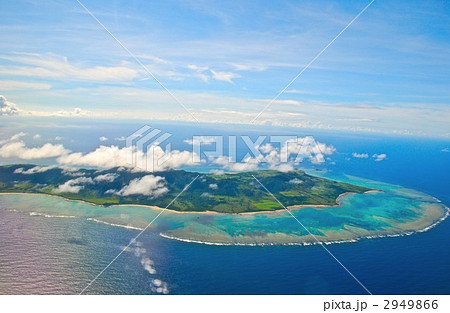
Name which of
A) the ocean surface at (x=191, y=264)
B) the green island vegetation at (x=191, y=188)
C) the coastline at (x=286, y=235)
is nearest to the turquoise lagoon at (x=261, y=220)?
the coastline at (x=286, y=235)

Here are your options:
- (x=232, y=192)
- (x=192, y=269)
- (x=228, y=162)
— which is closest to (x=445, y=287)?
(x=192, y=269)

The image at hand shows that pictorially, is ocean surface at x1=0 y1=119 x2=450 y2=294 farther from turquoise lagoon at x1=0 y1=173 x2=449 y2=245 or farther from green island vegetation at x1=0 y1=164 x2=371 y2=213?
green island vegetation at x1=0 y1=164 x2=371 y2=213

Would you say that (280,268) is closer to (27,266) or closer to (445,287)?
(445,287)

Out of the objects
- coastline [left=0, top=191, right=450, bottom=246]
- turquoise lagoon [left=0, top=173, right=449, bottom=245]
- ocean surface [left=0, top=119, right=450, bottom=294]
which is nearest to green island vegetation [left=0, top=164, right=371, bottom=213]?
turquoise lagoon [left=0, top=173, right=449, bottom=245]

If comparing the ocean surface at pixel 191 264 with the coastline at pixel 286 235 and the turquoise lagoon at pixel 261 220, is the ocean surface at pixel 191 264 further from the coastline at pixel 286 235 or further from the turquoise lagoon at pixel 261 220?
the turquoise lagoon at pixel 261 220

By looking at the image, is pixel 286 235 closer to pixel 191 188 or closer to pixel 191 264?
pixel 191 264

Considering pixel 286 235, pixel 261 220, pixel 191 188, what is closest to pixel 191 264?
pixel 286 235

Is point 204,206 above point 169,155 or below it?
below
